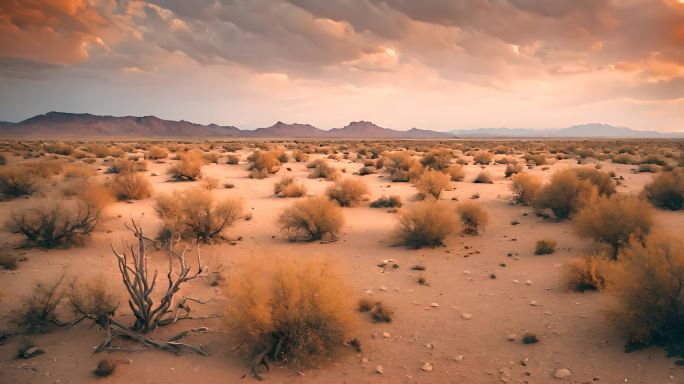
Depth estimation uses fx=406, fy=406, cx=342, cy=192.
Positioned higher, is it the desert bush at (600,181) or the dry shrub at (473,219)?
the desert bush at (600,181)

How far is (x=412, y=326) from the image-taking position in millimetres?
6461

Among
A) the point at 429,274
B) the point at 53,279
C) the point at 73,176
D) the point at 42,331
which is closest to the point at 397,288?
the point at 429,274

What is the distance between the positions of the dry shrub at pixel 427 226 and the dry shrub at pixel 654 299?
502 cm

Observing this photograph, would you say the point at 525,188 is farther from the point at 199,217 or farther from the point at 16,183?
the point at 16,183

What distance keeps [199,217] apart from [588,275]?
29.5ft

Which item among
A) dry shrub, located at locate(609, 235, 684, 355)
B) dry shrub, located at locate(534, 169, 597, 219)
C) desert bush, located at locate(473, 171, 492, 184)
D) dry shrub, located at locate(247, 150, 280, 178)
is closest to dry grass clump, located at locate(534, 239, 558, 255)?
dry shrub, located at locate(534, 169, 597, 219)

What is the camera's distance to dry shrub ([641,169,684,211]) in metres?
12.6

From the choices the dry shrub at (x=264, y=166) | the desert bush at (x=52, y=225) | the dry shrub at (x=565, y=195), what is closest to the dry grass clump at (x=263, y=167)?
the dry shrub at (x=264, y=166)

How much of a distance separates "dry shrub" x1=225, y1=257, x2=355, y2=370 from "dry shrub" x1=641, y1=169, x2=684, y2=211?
12381 mm

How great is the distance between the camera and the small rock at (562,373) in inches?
196

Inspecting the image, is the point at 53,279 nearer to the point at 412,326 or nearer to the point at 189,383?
the point at 189,383

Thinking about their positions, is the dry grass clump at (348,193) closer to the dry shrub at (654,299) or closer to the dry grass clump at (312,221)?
the dry grass clump at (312,221)

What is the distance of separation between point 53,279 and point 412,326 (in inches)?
273

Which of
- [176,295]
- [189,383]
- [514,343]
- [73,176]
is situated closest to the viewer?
[189,383]
